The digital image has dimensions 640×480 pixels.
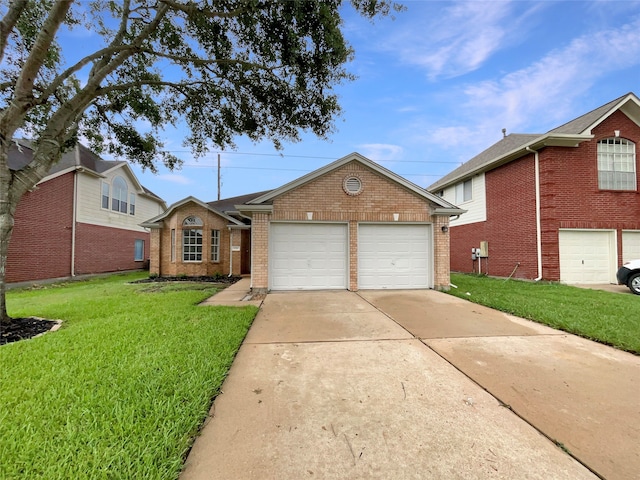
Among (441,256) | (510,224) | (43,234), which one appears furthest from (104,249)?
(510,224)

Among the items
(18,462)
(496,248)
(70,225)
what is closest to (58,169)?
(70,225)

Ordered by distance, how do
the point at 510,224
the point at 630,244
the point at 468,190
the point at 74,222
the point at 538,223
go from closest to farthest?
1. the point at 630,244
2. the point at 538,223
3. the point at 510,224
4. the point at 74,222
5. the point at 468,190

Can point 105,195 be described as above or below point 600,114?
below

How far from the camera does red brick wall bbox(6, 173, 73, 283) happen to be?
11.5 m

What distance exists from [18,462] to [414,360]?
3617mm

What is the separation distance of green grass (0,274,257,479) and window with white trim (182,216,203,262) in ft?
29.5

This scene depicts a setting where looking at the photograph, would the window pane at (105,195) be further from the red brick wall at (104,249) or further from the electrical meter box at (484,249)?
the electrical meter box at (484,249)

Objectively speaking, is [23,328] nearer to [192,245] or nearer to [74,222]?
[192,245]

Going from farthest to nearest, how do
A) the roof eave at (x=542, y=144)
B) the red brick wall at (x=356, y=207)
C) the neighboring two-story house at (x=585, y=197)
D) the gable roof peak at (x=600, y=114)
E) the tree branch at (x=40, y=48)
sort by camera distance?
the neighboring two-story house at (x=585, y=197)
the gable roof peak at (x=600, y=114)
the roof eave at (x=542, y=144)
the red brick wall at (x=356, y=207)
the tree branch at (x=40, y=48)

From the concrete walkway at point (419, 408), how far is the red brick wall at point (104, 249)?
1482cm

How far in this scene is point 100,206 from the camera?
1572cm

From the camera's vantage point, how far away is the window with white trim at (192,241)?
1392cm

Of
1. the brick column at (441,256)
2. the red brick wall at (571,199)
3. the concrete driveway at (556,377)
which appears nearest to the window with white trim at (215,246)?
the brick column at (441,256)

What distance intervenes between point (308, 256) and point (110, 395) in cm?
684
